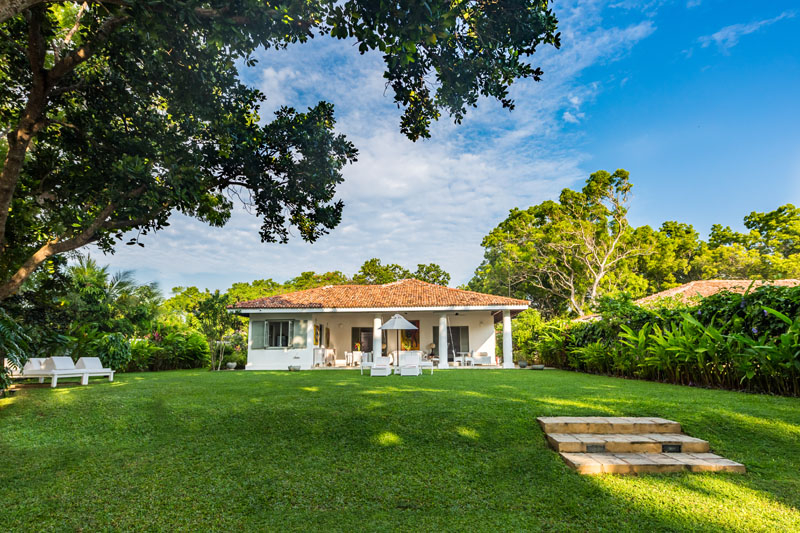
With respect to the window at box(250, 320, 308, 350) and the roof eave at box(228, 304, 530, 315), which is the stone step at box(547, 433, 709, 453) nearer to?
the roof eave at box(228, 304, 530, 315)

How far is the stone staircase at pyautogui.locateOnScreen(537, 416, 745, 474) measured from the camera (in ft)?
12.1

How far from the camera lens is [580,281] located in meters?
28.9

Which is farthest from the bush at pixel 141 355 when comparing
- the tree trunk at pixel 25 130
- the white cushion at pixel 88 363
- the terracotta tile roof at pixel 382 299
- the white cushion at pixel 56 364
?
the tree trunk at pixel 25 130

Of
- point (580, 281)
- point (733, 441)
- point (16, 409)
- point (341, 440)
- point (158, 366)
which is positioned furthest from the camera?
point (580, 281)

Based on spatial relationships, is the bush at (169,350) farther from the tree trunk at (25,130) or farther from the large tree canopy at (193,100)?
the tree trunk at (25,130)

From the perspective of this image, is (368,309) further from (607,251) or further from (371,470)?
(607,251)

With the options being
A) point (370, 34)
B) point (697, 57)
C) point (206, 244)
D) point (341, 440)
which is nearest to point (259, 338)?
point (206, 244)

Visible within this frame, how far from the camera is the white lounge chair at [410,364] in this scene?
1207 cm

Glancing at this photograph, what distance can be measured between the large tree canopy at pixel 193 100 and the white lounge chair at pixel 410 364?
19.3 ft

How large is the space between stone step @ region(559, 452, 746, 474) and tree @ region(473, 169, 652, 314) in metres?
23.3

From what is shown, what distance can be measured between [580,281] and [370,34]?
1110 inches

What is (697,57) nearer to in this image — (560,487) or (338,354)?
(560,487)

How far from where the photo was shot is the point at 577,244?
27078 millimetres

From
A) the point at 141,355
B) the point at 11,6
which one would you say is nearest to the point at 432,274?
the point at 141,355
